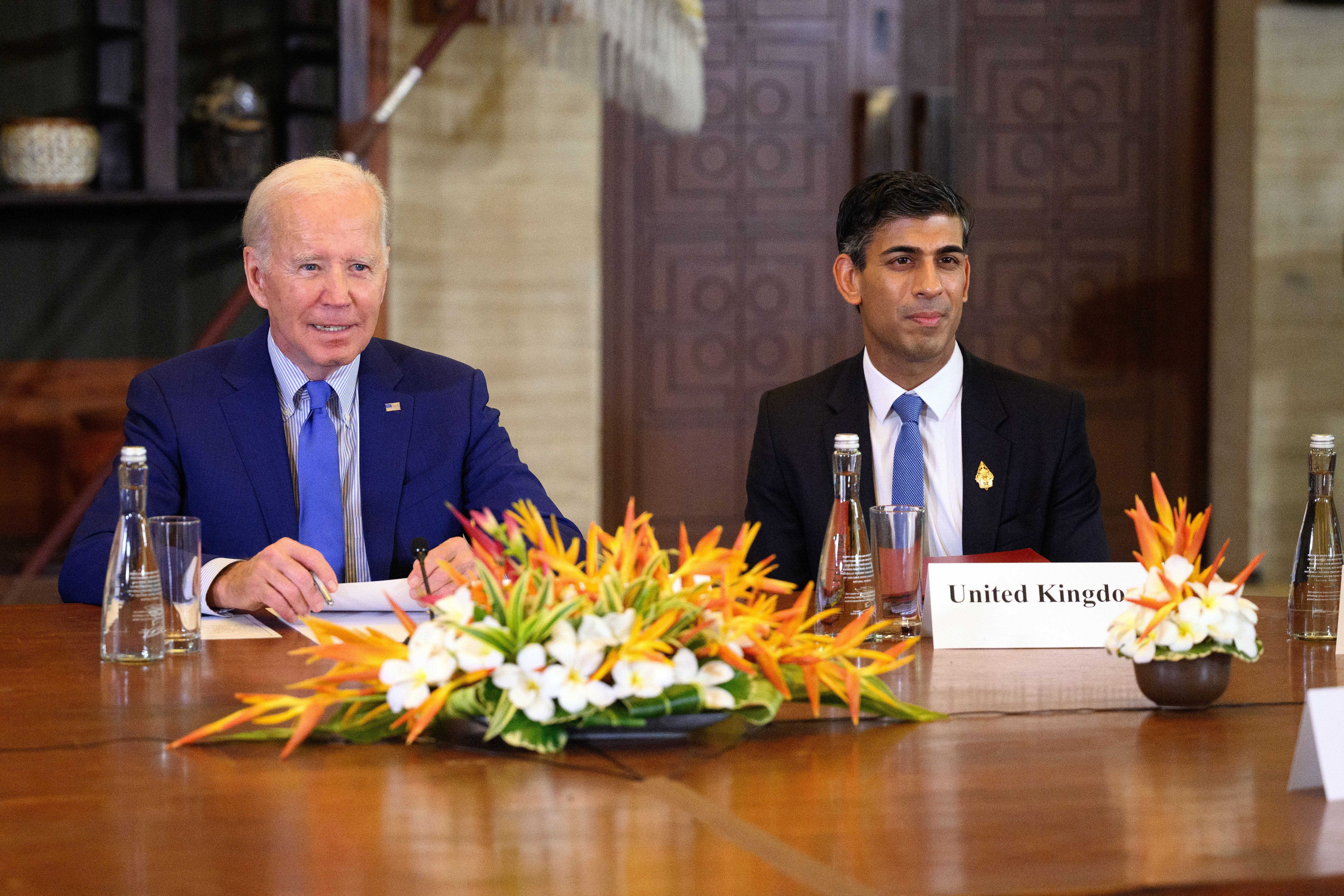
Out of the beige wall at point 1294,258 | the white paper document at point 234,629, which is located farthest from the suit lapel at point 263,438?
the beige wall at point 1294,258

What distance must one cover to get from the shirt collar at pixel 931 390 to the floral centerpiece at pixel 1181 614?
951 millimetres

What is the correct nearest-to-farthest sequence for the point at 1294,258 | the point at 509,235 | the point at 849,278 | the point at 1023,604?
1. the point at 1023,604
2. the point at 849,278
3. the point at 509,235
4. the point at 1294,258

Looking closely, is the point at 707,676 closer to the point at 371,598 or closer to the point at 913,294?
the point at 371,598

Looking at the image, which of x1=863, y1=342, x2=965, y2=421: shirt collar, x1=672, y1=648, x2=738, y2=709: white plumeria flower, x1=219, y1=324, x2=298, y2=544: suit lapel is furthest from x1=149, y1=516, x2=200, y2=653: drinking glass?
x1=863, y1=342, x2=965, y2=421: shirt collar

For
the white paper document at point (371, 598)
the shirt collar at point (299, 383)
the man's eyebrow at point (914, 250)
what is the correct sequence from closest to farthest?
the white paper document at point (371, 598)
the shirt collar at point (299, 383)
the man's eyebrow at point (914, 250)

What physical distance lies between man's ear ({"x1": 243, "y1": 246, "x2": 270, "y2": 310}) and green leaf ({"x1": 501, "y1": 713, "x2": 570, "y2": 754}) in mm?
1286

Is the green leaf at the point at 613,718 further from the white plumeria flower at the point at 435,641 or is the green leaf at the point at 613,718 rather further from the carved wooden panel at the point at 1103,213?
the carved wooden panel at the point at 1103,213

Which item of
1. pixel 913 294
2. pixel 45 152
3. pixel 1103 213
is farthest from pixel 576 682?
pixel 1103 213

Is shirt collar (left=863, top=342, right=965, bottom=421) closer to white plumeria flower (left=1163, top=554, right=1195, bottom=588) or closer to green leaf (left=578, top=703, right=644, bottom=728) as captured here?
white plumeria flower (left=1163, top=554, right=1195, bottom=588)

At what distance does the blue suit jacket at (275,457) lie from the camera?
7.12 feet

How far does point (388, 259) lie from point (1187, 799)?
5.18ft

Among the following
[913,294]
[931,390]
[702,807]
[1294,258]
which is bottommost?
[702,807]

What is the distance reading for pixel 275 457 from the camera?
220 centimetres

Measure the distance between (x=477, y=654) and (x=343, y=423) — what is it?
4.02ft
